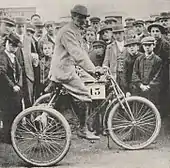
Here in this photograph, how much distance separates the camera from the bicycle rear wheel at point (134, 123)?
1.35 meters

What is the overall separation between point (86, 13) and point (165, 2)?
0.29m

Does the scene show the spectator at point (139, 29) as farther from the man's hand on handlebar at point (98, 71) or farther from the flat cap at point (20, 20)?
the flat cap at point (20, 20)

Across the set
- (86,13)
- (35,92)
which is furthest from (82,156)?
(86,13)

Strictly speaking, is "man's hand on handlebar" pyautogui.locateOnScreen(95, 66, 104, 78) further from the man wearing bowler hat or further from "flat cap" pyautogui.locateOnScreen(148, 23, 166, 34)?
"flat cap" pyautogui.locateOnScreen(148, 23, 166, 34)

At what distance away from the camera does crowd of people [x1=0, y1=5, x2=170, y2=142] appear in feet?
4.36

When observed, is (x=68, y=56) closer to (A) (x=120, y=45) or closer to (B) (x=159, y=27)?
(A) (x=120, y=45)

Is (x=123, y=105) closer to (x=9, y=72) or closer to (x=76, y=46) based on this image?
(x=76, y=46)

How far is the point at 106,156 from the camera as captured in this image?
4.38 feet

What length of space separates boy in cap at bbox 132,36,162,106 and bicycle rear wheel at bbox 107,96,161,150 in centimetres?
3

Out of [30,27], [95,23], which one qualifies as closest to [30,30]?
[30,27]

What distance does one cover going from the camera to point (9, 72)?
1347 mm

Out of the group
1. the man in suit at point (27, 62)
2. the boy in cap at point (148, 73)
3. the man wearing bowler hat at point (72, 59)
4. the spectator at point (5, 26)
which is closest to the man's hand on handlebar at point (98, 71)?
the man wearing bowler hat at point (72, 59)

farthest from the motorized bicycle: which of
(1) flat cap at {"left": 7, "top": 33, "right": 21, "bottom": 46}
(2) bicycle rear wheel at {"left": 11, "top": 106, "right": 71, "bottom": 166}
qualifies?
(1) flat cap at {"left": 7, "top": 33, "right": 21, "bottom": 46}

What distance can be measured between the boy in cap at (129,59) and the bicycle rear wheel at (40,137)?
0.85ft
